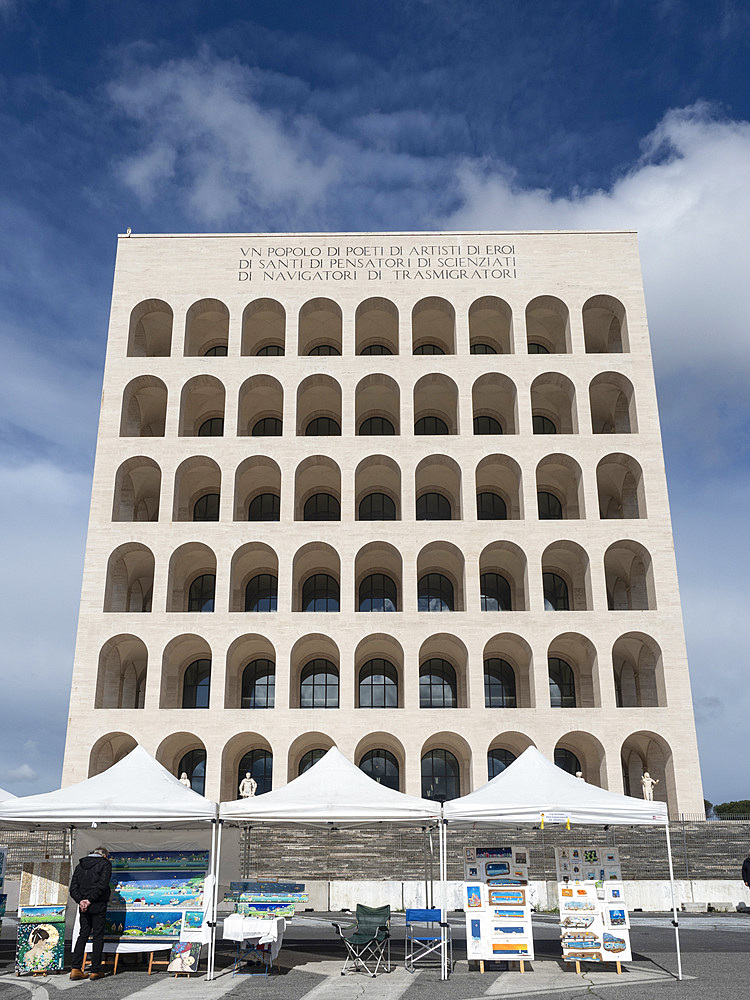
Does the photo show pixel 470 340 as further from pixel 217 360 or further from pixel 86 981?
pixel 86 981

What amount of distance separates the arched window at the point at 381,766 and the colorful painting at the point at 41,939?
25197mm

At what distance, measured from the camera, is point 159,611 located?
37.5 metres

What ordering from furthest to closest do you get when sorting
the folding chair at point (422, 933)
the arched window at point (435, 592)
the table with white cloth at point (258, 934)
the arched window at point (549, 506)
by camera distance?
the arched window at point (549, 506) → the arched window at point (435, 592) → the folding chair at point (422, 933) → the table with white cloth at point (258, 934)

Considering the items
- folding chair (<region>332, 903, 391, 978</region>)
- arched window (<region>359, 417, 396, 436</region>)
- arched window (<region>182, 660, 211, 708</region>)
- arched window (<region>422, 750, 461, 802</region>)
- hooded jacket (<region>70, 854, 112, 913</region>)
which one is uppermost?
arched window (<region>359, 417, 396, 436</region>)

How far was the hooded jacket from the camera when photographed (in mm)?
14773

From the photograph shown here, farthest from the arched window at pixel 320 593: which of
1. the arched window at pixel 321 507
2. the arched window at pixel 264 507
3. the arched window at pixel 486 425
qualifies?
the arched window at pixel 486 425

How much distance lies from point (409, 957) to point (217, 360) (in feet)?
99.7

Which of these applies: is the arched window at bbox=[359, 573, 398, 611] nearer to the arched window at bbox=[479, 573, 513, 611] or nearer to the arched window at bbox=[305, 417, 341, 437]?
the arched window at bbox=[479, 573, 513, 611]

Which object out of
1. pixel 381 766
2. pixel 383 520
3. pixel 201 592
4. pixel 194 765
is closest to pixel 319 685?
pixel 381 766

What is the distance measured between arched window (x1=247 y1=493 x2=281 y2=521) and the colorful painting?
95.3 ft

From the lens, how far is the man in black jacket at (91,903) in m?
14.6

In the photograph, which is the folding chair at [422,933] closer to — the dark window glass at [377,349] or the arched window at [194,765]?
the arched window at [194,765]

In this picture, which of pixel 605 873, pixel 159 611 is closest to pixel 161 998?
pixel 605 873

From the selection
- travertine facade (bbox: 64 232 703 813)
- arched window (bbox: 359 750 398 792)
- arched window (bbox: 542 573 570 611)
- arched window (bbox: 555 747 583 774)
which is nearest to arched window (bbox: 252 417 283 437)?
travertine facade (bbox: 64 232 703 813)
